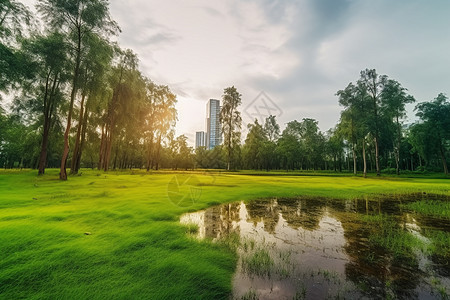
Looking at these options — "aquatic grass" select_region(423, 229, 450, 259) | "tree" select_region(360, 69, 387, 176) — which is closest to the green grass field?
"aquatic grass" select_region(423, 229, 450, 259)

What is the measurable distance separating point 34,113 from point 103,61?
62.2 feet

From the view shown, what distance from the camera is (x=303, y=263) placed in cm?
448

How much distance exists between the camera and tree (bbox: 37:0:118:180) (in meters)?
19.9

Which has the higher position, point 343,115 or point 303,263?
point 343,115

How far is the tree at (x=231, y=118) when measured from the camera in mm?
54438

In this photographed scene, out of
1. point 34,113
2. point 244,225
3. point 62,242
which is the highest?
point 34,113

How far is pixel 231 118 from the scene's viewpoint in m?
55.3

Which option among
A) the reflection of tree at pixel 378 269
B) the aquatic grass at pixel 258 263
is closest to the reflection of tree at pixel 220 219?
the aquatic grass at pixel 258 263

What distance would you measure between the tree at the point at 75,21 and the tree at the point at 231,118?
116ft

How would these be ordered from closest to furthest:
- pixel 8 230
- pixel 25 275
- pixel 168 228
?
pixel 25 275 → pixel 8 230 → pixel 168 228

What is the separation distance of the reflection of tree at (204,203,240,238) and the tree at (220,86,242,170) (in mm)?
43713

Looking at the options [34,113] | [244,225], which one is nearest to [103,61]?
[34,113]

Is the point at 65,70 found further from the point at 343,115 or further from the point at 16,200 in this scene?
the point at 343,115

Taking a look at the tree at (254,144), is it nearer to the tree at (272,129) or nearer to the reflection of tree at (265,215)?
the tree at (272,129)
